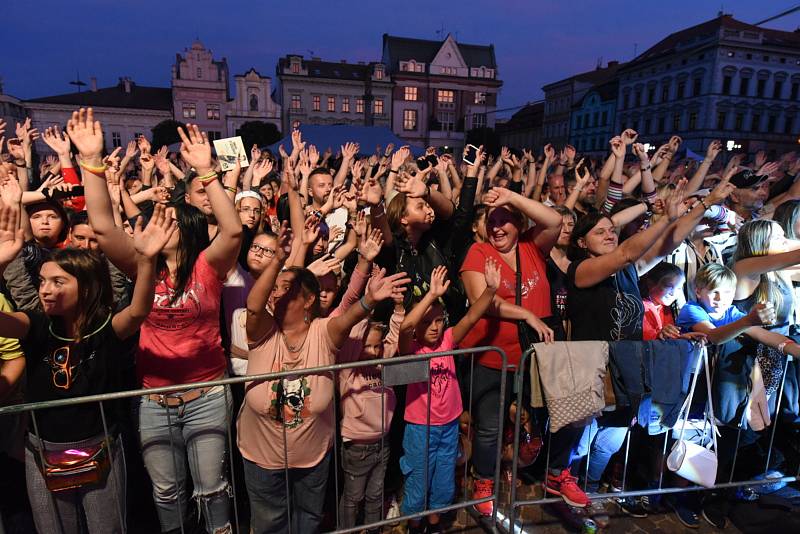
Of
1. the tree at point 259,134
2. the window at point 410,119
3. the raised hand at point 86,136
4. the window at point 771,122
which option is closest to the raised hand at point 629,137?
the raised hand at point 86,136

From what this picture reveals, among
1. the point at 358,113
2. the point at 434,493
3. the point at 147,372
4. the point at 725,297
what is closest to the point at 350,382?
the point at 434,493

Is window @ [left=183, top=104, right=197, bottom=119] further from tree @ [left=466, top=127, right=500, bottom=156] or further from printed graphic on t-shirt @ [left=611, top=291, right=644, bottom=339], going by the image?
printed graphic on t-shirt @ [left=611, top=291, right=644, bottom=339]

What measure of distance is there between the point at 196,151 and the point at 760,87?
6470cm

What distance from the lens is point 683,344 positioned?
3.21 m

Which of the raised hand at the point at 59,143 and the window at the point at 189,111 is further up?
→ the window at the point at 189,111

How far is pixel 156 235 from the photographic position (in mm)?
2408

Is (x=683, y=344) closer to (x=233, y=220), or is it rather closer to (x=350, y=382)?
(x=350, y=382)

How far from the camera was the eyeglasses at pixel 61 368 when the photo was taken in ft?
7.78

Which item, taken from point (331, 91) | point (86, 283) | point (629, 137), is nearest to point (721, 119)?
point (331, 91)

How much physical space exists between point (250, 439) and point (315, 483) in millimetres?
484

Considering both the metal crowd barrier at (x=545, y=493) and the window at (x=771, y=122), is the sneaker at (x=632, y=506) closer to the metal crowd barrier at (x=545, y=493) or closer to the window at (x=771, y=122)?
the metal crowd barrier at (x=545, y=493)

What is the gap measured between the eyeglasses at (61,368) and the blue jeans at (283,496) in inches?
41.9

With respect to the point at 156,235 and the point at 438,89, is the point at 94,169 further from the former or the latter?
the point at 438,89

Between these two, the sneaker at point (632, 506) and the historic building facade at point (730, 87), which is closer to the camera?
the sneaker at point (632, 506)
